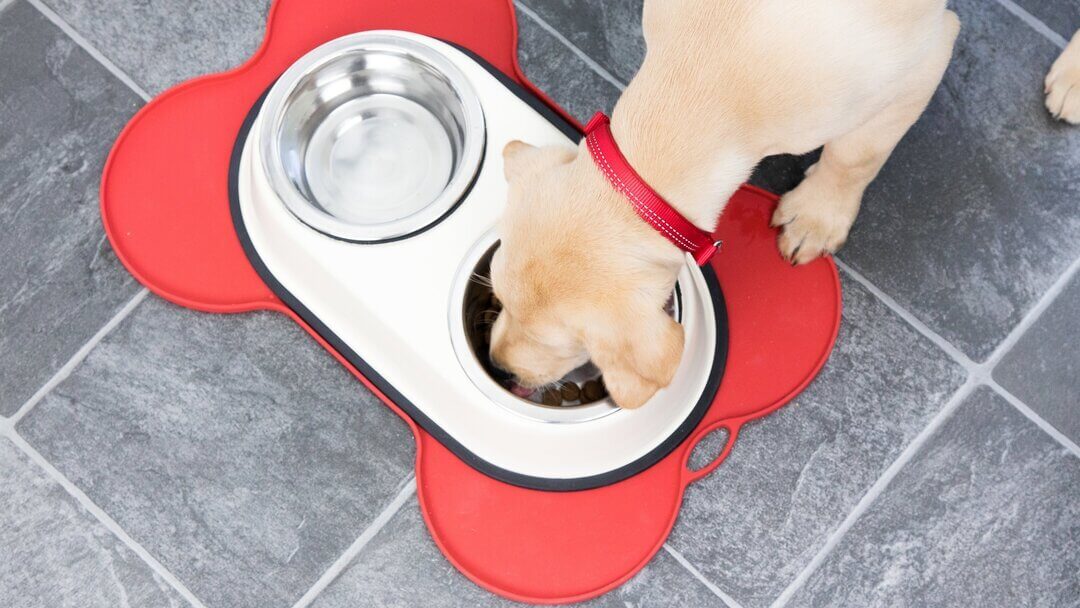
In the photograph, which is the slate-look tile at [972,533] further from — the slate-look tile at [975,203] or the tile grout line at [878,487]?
the slate-look tile at [975,203]

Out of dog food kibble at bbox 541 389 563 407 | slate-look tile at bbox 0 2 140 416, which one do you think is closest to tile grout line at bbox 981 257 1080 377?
dog food kibble at bbox 541 389 563 407

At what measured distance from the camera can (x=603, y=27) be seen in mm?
2455

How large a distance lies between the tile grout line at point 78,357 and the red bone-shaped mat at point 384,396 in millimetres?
81

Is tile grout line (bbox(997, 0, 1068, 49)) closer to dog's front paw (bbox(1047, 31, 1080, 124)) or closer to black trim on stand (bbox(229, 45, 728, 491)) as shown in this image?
dog's front paw (bbox(1047, 31, 1080, 124))

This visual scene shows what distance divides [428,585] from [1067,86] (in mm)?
1857

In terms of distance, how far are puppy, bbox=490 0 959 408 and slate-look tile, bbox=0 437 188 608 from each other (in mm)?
1190

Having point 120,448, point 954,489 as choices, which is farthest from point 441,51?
point 954,489

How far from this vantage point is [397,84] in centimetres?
225

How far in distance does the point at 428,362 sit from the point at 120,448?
807 mm

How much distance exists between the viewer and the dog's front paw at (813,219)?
2.24m

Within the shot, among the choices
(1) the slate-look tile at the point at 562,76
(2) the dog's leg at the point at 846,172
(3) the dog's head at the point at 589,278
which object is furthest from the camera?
(1) the slate-look tile at the point at 562,76

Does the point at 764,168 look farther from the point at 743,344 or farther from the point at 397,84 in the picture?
the point at 397,84

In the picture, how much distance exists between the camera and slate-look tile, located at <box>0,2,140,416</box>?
7.72 feet

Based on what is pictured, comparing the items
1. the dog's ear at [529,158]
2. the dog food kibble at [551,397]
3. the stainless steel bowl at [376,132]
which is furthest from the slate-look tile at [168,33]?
the dog food kibble at [551,397]
